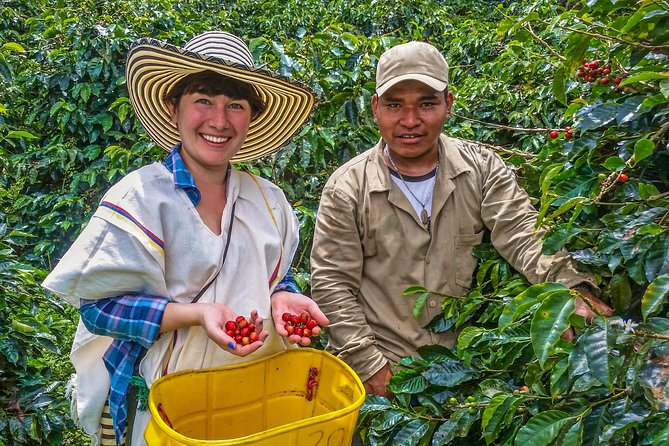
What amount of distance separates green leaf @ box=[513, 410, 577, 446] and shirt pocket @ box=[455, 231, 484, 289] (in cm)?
87

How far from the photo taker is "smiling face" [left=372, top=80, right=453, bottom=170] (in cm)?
205

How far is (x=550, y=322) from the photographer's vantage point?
1.15 meters

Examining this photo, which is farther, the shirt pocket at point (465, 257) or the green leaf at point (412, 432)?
the shirt pocket at point (465, 257)

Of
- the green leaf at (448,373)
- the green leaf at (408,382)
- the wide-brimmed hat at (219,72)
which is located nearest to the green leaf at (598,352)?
the green leaf at (448,373)

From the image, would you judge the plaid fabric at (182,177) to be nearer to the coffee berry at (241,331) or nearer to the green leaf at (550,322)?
the coffee berry at (241,331)

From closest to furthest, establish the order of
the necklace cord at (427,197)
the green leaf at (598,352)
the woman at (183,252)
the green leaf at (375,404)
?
the green leaf at (598,352), the woman at (183,252), the green leaf at (375,404), the necklace cord at (427,197)

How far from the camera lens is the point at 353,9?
7.53 m

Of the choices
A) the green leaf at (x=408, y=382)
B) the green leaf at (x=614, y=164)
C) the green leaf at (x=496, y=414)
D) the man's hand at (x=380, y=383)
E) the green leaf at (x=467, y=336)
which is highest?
the green leaf at (x=614, y=164)

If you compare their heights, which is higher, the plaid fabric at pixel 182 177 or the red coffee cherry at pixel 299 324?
the plaid fabric at pixel 182 177

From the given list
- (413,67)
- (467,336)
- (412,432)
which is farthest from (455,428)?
(413,67)

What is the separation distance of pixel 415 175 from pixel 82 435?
2.11 m

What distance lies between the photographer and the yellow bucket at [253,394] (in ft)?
4.81

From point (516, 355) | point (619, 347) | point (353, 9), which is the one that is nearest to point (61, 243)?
point (516, 355)

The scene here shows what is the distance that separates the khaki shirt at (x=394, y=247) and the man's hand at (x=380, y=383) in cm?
7
